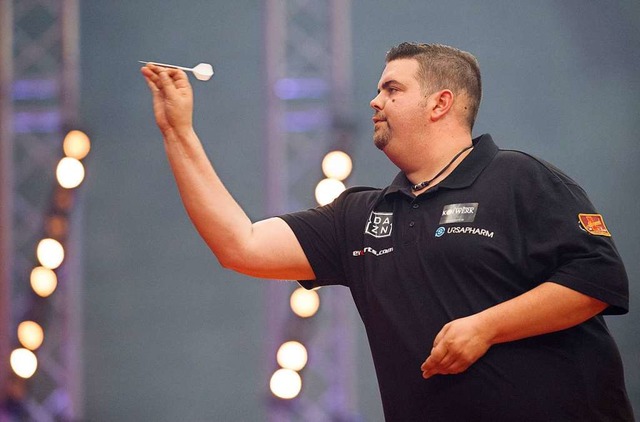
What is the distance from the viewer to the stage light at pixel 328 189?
427 cm

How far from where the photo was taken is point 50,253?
439 centimetres

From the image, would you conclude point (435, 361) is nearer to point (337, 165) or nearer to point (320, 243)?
point (320, 243)

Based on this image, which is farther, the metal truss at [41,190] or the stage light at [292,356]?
the metal truss at [41,190]

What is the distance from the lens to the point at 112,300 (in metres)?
4.94

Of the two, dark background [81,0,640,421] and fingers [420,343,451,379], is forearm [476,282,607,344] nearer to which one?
fingers [420,343,451,379]

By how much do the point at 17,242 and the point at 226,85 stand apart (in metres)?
1.50

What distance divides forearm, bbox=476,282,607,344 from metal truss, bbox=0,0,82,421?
317 cm

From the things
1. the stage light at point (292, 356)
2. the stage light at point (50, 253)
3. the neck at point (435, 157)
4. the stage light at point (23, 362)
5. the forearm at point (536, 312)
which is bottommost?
the stage light at point (23, 362)

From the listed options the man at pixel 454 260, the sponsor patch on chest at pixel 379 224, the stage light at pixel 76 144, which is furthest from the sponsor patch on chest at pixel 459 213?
the stage light at pixel 76 144

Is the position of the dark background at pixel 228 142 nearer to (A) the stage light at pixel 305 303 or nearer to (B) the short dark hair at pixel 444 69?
(A) the stage light at pixel 305 303

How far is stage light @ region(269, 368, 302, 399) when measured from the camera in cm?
429

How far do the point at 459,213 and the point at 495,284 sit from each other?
0.59 feet

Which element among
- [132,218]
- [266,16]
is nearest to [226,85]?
[266,16]

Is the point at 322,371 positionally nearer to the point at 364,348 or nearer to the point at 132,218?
the point at 364,348
